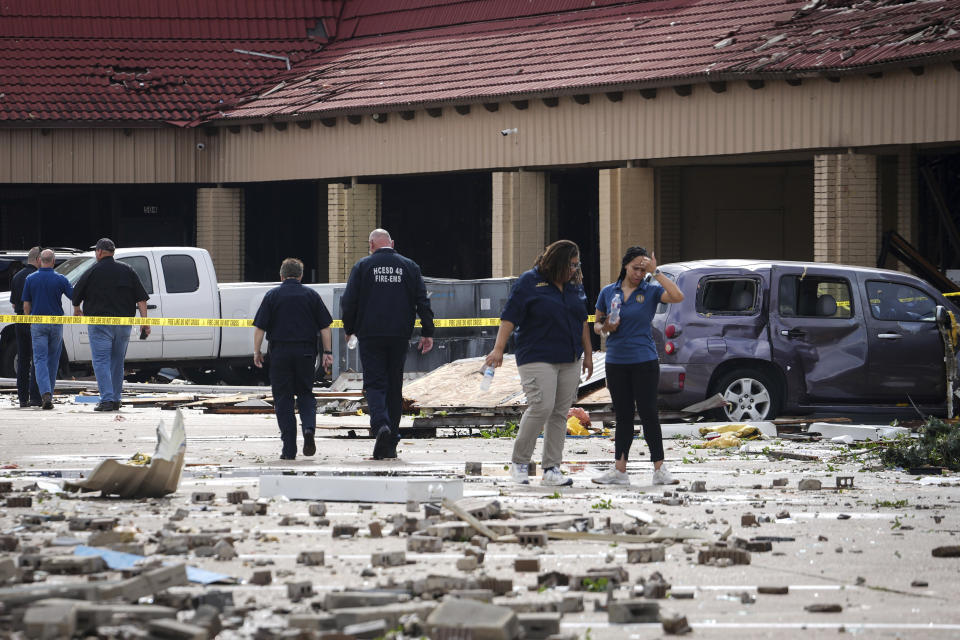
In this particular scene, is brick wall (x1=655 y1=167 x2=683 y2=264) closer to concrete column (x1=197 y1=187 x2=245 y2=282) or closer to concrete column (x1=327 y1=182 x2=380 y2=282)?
concrete column (x1=327 y1=182 x2=380 y2=282)

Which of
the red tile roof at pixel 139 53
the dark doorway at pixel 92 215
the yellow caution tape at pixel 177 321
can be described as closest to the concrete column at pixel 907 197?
the yellow caution tape at pixel 177 321

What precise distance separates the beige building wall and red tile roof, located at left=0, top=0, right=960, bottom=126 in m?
0.52

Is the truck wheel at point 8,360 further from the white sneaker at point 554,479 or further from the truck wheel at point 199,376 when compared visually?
the white sneaker at point 554,479

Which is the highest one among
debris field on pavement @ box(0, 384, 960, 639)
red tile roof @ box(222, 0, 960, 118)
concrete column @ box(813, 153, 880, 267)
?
red tile roof @ box(222, 0, 960, 118)

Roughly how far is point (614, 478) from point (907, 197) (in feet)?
44.9

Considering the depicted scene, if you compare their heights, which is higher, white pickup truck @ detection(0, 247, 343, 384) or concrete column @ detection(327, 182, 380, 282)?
concrete column @ detection(327, 182, 380, 282)

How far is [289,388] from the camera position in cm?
1354

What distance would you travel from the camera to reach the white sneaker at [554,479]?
11500mm

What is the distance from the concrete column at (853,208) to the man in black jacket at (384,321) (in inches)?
424

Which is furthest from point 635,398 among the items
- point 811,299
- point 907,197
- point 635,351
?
point 907,197

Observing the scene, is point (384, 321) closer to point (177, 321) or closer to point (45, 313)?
point (45, 313)

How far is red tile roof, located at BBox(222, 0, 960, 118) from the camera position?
73.7 feet

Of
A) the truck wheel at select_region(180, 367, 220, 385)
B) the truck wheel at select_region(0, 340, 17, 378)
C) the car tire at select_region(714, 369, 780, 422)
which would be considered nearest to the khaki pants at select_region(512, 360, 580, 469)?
the car tire at select_region(714, 369, 780, 422)

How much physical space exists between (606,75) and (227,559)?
18.3 meters
